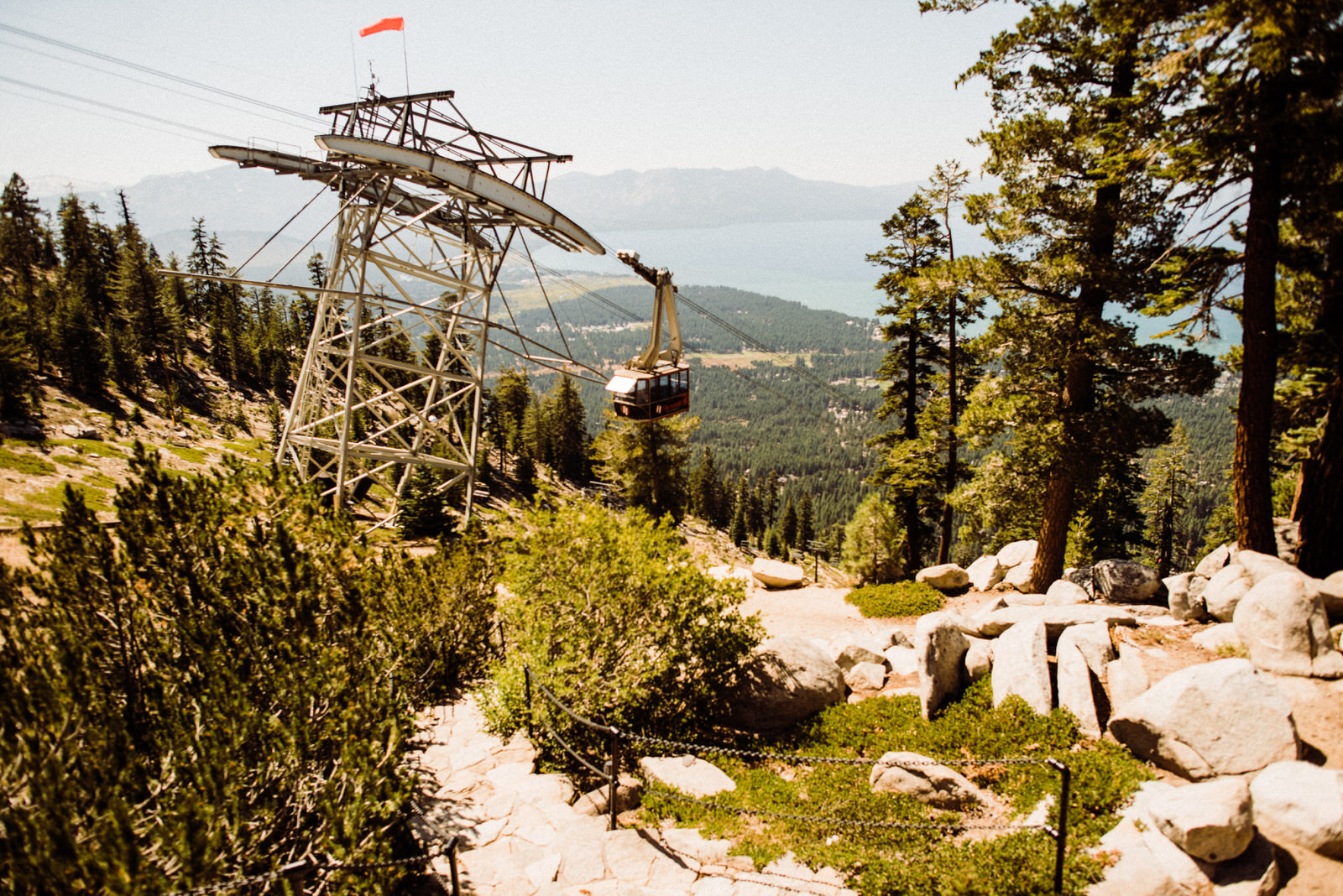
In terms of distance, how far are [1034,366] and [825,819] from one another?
11.6 m

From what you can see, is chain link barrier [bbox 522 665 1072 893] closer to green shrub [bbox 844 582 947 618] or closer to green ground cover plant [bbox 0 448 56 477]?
green shrub [bbox 844 582 947 618]

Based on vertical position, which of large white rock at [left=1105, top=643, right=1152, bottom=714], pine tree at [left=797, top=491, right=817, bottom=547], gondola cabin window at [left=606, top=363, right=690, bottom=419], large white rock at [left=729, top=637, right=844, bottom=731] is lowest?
pine tree at [left=797, top=491, right=817, bottom=547]

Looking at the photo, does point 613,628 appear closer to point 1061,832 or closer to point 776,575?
point 1061,832

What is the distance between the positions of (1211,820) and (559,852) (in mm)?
6693

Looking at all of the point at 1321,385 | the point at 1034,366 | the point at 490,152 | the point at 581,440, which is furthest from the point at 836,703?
the point at 581,440

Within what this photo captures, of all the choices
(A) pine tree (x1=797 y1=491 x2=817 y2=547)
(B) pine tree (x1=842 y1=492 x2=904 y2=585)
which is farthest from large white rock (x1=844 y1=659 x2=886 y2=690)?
(A) pine tree (x1=797 y1=491 x2=817 y2=547)

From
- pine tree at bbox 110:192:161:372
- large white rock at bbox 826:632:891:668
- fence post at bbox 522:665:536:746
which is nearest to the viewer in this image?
fence post at bbox 522:665:536:746

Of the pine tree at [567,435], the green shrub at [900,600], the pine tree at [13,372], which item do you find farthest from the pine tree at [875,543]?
the pine tree at [567,435]

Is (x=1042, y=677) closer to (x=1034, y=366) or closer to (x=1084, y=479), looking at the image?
(x=1084, y=479)

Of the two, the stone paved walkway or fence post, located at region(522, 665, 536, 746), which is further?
fence post, located at region(522, 665, 536, 746)

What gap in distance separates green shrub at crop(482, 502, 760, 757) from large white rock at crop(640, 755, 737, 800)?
2.69ft

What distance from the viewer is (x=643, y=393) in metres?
18.9

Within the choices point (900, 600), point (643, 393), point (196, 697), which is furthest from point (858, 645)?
point (196, 697)

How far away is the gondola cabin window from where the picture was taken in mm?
18797
